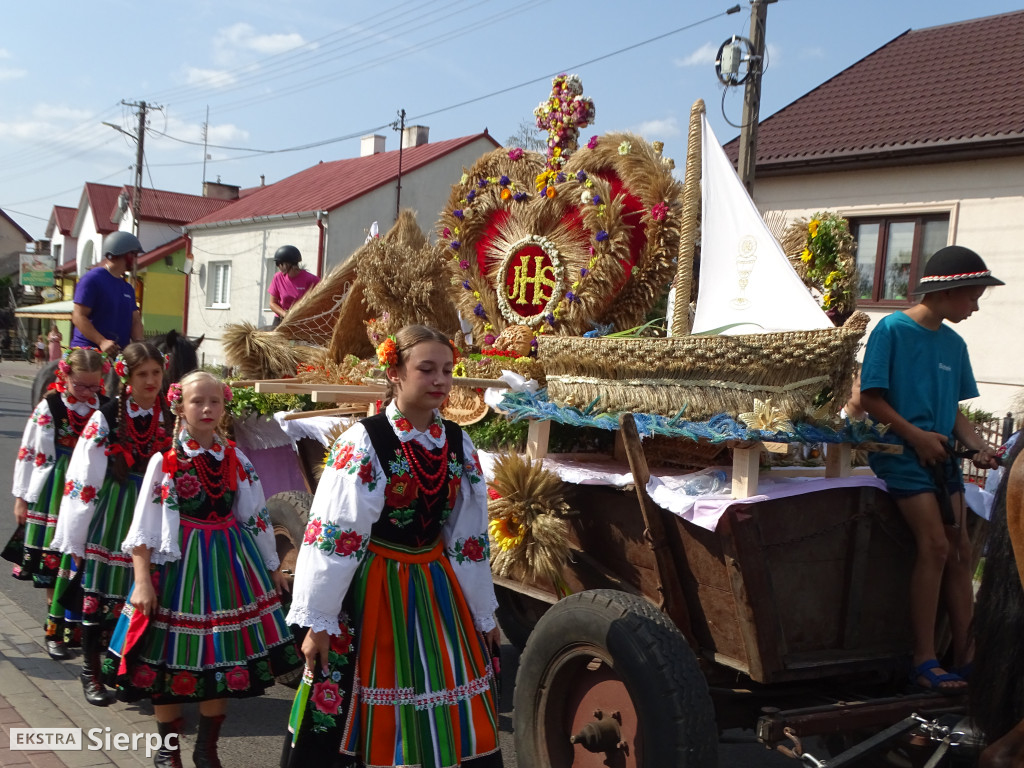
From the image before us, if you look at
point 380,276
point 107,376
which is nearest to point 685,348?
point 380,276

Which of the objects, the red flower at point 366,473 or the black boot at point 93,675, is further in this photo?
the black boot at point 93,675

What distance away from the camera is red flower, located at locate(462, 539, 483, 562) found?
122 inches

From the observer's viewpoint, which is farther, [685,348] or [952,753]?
[685,348]

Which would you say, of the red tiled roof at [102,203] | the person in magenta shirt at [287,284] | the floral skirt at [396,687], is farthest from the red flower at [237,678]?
the red tiled roof at [102,203]

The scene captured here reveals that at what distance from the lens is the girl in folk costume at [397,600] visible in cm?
283

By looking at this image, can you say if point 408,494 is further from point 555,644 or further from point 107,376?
point 107,376

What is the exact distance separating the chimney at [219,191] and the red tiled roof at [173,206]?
515 mm

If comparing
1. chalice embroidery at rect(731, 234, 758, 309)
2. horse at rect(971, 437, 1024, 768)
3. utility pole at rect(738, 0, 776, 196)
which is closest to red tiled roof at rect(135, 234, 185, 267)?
utility pole at rect(738, 0, 776, 196)

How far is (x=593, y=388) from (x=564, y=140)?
1729 millimetres

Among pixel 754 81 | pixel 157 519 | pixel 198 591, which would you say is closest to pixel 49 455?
pixel 157 519

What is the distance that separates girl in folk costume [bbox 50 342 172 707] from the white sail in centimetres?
268

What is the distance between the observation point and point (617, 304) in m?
4.54

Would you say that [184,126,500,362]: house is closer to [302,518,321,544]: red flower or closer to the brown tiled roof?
the brown tiled roof

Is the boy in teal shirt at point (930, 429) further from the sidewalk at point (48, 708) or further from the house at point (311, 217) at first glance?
the house at point (311, 217)
